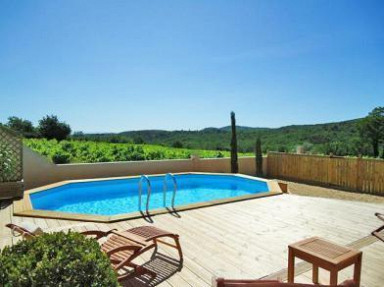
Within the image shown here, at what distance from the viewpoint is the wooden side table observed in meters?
2.54

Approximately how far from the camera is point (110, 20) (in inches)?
392

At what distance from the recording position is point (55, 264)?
67.7 inches

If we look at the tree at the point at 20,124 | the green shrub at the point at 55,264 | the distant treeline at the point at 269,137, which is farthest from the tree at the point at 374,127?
the tree at the point at 20,124

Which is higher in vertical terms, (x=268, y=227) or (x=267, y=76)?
(x=267, y=76)

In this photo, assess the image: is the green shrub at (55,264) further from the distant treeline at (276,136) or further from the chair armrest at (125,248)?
the distant treeline at (276,136)

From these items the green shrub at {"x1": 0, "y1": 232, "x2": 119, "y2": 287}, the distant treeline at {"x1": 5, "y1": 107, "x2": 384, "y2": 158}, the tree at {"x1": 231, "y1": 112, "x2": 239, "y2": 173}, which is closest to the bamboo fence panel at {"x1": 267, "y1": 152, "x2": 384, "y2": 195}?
the distant treeline at {"x1": 5, "y1": 107, "x2": 384, "y2": 158}

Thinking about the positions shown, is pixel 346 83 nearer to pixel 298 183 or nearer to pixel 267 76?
pixel 267 76

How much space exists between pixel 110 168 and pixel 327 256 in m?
9.82

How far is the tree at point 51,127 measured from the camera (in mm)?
17844

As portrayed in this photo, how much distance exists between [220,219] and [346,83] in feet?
48.8

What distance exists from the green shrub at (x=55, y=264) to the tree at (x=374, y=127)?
68.3ft

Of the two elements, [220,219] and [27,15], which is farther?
[27,15]

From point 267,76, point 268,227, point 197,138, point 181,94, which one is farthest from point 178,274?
point 197,138

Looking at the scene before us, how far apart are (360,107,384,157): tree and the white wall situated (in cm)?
995
